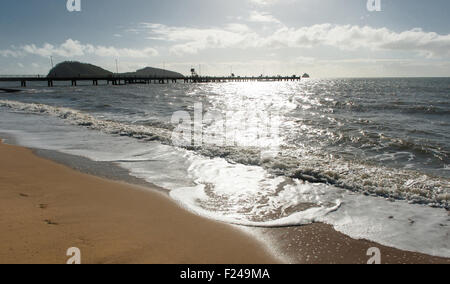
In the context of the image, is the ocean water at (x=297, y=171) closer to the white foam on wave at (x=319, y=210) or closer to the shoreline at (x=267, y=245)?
the white foam on wave at (x=319, y=210)

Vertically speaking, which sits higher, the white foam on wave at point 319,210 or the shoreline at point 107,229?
the shoreline at point 107,229

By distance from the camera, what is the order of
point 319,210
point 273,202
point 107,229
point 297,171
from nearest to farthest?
point 107,229 → point 319,210 → point 273,202 → point 297,171

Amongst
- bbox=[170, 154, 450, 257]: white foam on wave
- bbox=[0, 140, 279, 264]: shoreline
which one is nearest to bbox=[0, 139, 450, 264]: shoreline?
bbox=[0, 140, 279, 264]: shoreline

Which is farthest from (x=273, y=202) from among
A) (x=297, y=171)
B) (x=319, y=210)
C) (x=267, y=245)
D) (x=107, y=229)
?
(x=107, y=229)

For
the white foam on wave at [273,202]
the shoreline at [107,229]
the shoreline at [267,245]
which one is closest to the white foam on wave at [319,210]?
the white foam on wave at [273,202]

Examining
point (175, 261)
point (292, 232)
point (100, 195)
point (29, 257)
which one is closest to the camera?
point (29, 257)

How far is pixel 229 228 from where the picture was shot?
14.3 ft

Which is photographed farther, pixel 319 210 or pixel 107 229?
pixel 319 210

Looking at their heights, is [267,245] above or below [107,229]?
below

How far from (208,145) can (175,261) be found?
7.39m

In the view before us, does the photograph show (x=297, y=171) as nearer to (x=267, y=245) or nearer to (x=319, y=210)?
(x=319, y=210)

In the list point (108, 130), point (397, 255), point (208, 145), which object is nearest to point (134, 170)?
point (208, 145)

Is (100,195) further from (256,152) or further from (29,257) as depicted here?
(256,152)

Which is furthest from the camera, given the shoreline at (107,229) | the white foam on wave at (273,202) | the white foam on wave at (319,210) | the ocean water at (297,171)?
the ocean water at (297,171)
